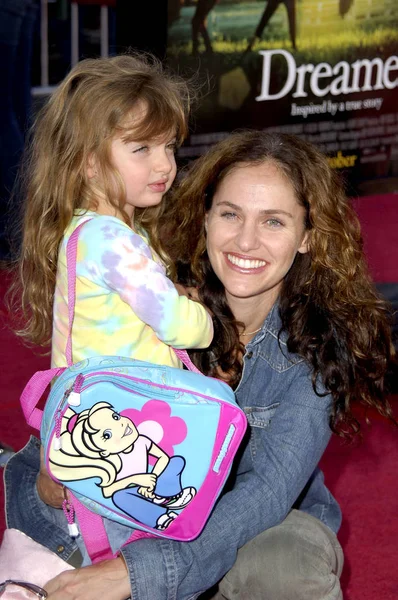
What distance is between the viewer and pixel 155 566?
1.76 m

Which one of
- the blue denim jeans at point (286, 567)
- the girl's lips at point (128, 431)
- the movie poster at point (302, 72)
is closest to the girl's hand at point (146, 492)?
the girl's lips at point (128, 431)

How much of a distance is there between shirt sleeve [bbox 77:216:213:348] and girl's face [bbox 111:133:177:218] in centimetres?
17

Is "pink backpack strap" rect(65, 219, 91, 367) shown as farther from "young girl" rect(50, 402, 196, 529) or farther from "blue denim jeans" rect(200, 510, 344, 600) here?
"blue denim jeans" rect(200, 510, 344, 600)

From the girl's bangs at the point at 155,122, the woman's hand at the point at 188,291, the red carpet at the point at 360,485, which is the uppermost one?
the girl's bangs at the point at 155,122

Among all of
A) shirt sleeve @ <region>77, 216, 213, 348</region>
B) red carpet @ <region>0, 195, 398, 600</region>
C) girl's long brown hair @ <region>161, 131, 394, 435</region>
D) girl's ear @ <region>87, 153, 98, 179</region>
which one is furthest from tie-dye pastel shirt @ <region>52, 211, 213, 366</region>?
red carpet @ <region>0, 195, 398, 600</region>

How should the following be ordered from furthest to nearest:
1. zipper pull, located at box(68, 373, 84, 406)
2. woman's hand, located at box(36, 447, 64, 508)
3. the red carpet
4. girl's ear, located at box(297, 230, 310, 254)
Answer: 1. the red carpet
2. girl's ear, located at box(297, 230, 310, 254)
3. woman's hand, located at box(36, 447, 64, 508)
4. zipper pull, located at box(68, 373, 84, 406)

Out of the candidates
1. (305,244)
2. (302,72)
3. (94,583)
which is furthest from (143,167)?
(302,72)

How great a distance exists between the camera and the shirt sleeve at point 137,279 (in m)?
1.76

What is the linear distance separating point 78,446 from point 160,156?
0.68m

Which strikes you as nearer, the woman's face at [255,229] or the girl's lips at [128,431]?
the girl's lips at [128,431]

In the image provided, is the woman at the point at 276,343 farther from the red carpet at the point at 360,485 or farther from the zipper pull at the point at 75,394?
the red carpet at the point at 360,485

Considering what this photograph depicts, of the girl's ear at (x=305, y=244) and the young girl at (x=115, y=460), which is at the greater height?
the girl's ear at (x=305, y=244)

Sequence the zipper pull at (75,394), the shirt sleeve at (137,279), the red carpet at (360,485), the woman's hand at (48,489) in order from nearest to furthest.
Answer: the zipper pull at (75,394) → the shirt sleeve at (137,279) → the woman's hand at (48,489) → the red carpet at (360,485)

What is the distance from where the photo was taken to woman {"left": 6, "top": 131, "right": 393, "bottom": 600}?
193cm
